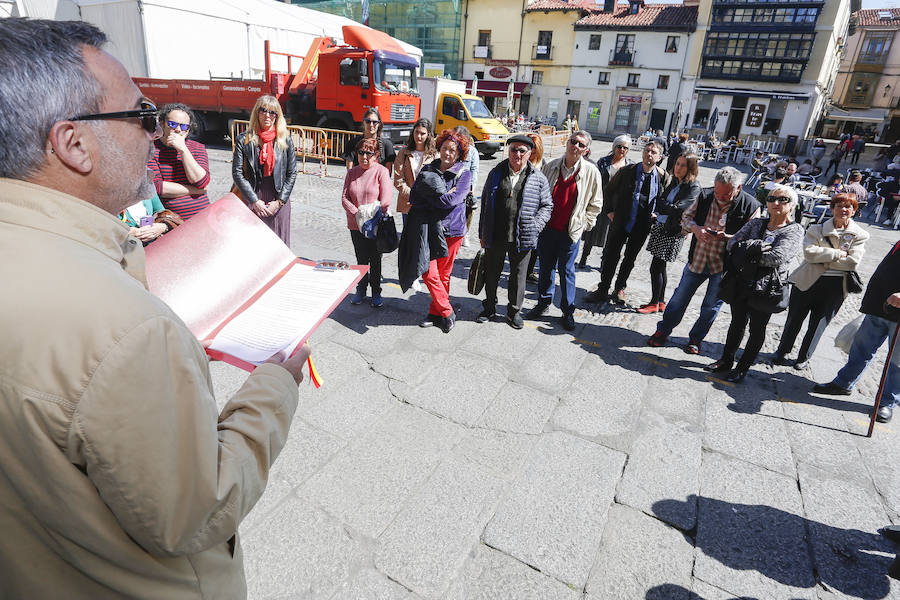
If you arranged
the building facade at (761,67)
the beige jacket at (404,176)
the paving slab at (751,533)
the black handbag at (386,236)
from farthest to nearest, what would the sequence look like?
1. the building facade at (761,67)
2. the beige jacket at (404,176)
3. the black handbag at (386,236)
4. the paving slab at (751,533)

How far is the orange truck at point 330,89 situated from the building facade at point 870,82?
37.7 m

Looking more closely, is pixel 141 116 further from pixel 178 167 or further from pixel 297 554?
pixel 178 167

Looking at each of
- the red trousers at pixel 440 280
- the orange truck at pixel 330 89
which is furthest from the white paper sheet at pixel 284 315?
the orange truck at pixel 330 89

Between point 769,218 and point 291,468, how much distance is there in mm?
3824

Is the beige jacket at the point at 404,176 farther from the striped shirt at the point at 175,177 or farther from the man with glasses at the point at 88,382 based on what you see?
the man with glasses at the point at 88,382

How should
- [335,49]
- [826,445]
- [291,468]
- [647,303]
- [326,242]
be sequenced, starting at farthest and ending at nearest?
[335,49] → [326,242] → [647,303] → [826,445] → [291,468]

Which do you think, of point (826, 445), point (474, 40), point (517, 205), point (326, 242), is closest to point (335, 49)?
point (326, 242)

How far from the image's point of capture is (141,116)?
920 millimetres

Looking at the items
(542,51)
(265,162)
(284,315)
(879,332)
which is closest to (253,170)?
(265,162)

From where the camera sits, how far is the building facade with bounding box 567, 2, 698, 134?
3428cm

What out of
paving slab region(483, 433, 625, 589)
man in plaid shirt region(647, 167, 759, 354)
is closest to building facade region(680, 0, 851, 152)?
man in plaid shirt region(647, 167, 759, 354)

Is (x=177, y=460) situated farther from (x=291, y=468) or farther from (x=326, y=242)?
(x=326, y=242)

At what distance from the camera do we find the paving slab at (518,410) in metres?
3.15

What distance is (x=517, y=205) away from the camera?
4246 mm
